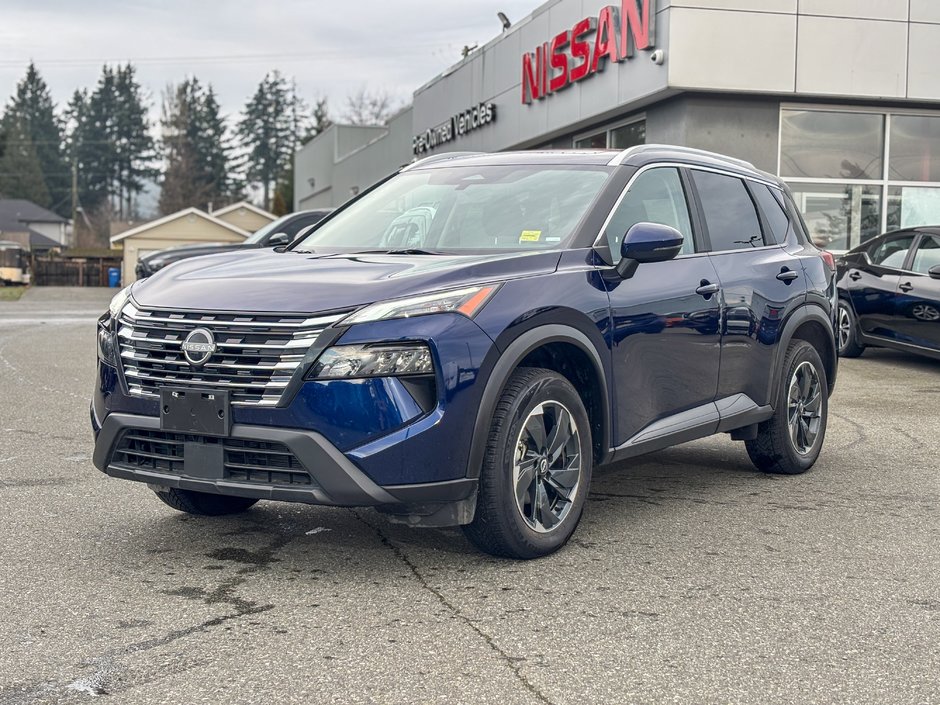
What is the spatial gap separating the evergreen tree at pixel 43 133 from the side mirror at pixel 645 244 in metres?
114

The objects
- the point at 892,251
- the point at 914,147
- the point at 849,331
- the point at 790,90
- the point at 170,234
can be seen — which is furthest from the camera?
the point at 170,234

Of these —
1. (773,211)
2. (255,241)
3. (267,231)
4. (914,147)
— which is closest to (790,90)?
(914,147)

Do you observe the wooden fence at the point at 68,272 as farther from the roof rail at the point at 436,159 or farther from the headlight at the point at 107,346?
the headlight at the point at 107,346

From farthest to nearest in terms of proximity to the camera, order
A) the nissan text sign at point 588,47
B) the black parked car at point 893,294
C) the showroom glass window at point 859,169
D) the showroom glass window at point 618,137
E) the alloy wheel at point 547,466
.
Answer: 1. the showroom glass window at point 618,137
2. the showroom glass window at point 859,169
3. the nissan text sign at point 588,47
4. the black parked car at point 893,294
5. the alloy wheel at point 547,466

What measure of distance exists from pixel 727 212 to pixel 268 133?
106775 mm

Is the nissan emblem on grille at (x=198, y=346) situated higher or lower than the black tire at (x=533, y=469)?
higher

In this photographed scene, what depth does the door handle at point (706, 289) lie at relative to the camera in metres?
6.00

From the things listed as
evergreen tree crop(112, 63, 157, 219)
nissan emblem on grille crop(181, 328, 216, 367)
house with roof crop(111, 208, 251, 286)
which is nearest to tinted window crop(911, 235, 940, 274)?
nissan emblem on grille crop(181, 328, 216, 367)

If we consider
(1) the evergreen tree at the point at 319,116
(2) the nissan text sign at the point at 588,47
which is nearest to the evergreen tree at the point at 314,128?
(1) the evergreen tree at the point at 319,116

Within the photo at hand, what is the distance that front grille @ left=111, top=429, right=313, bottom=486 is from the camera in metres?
4.48

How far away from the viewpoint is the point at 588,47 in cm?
2059

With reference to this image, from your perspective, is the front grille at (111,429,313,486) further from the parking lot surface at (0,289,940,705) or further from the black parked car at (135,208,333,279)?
the black parked car at (135,208,333,279)

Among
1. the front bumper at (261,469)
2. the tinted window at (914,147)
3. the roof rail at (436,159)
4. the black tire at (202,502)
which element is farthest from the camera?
the tinted window at (914,147)

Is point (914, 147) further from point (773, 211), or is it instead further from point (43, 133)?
point (43, 133)
